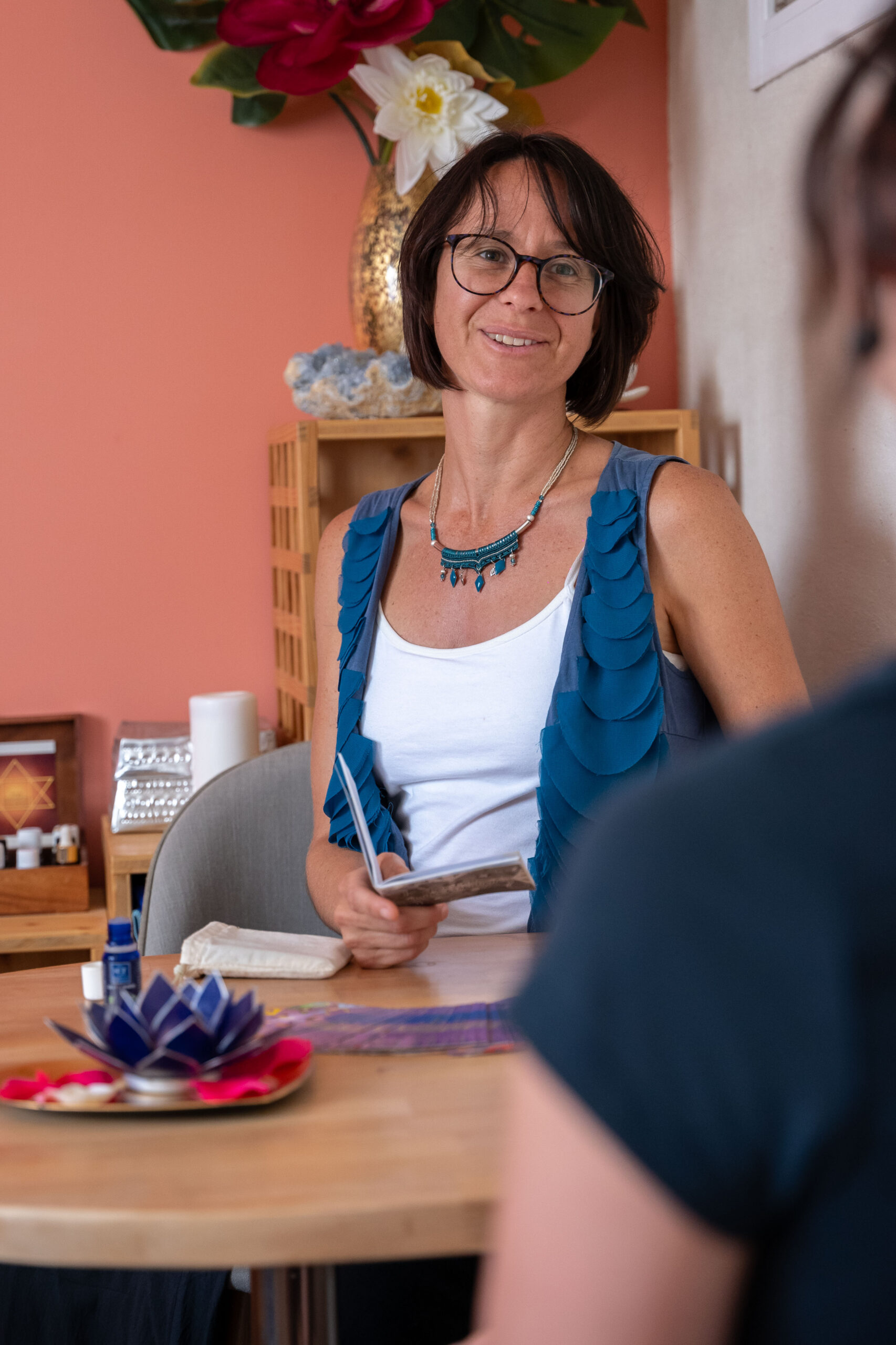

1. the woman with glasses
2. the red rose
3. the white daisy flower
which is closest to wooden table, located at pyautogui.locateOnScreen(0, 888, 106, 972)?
the woman with glasses

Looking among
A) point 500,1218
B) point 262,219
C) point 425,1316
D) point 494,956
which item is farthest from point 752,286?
point 500,1218

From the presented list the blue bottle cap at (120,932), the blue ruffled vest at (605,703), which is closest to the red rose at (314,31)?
the blue ruffled vest at (605,703)

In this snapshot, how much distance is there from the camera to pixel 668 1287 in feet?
1.22

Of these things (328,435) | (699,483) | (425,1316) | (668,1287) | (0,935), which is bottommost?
(425,1316)

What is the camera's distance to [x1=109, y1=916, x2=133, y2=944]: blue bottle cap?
968 mm

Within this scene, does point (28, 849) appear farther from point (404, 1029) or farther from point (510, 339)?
point (404, 1029)

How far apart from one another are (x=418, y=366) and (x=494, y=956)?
2.89 feet

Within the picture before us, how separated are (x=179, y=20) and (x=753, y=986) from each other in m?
2.21

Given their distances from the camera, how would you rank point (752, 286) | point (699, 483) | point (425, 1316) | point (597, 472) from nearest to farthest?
point (425, 1316), point (699, 483), point (597, 472), point (752, 286)

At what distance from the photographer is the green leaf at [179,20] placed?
6.95ft

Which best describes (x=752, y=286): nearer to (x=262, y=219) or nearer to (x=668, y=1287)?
(x=262, y=219)

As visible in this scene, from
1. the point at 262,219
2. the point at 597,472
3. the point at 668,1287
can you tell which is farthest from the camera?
the point at 262,219

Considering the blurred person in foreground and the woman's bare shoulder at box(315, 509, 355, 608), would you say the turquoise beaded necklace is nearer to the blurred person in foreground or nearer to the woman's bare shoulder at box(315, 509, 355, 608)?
the woman's bare shoulder at box(315, 509, 355, 608)

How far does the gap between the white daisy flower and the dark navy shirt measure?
1828mm
